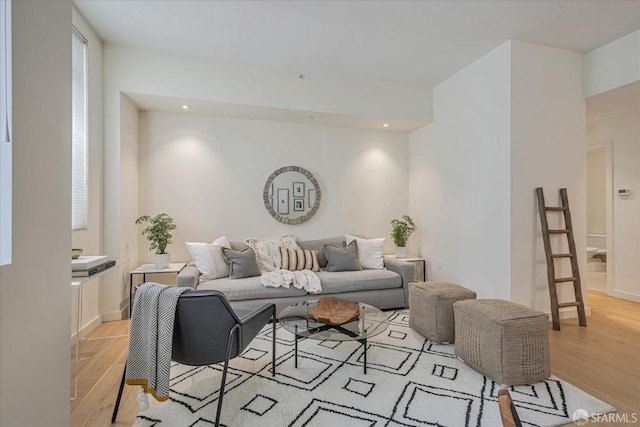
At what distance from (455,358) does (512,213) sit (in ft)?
5.37

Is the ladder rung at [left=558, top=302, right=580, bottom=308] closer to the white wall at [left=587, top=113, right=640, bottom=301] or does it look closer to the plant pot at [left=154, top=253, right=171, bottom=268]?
the white wall at [left=587, top=113, right=640, bottom=301]

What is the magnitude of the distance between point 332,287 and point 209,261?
138 centimetres

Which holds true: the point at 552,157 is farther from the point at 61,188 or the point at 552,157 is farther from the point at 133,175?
the point at 133,175

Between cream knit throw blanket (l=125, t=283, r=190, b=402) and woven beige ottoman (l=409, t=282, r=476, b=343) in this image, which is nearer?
cream knit throw blanket (l=125, t=283, r=190, b=402)

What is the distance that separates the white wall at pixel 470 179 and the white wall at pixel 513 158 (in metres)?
0.01

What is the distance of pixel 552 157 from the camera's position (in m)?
3.44

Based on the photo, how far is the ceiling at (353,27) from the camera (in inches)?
108

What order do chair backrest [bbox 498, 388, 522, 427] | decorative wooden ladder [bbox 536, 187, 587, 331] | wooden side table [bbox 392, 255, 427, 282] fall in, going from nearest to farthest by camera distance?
chair backrest [bbox 498, 388, 522, 427] < decorative wooden ladder [bbox 536, 187, 587, 331] < wooden side table [bbox 392, 255, 427, 282]

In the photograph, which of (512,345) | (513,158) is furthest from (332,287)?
(513,158)

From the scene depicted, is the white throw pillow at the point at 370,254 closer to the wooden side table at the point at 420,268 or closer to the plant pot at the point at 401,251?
the plant pot at the point at 401,251

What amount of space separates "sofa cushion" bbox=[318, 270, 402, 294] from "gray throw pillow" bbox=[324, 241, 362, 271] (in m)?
0.08

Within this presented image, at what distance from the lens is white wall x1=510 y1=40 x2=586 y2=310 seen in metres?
3.30

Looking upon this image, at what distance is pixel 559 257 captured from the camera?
3.36 meters

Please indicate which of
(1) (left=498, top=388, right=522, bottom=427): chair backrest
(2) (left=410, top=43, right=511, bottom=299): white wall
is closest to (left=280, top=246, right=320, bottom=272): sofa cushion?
(2) (left=410, top=43, right=511, bottom=299): white wall
